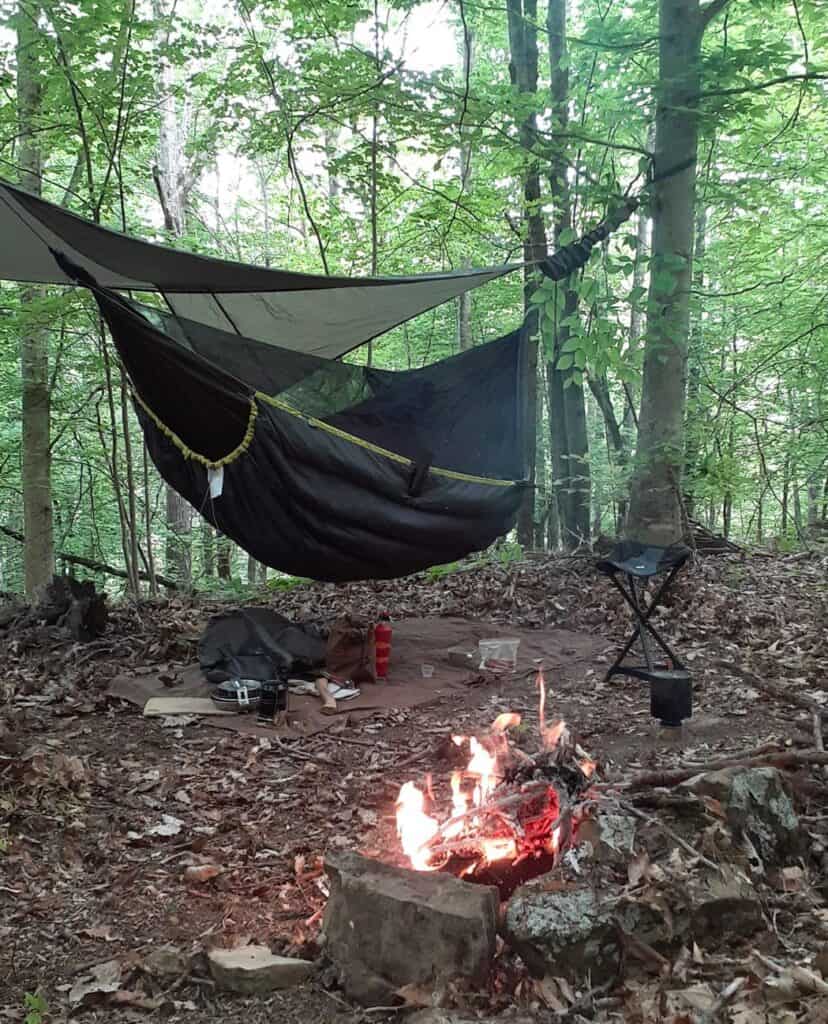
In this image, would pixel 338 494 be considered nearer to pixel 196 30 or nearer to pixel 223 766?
pixel 223 766

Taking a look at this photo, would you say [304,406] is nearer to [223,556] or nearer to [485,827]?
[485,827]

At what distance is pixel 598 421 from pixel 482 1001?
340 inches

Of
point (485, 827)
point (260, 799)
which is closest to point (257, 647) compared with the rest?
point (260, 799)

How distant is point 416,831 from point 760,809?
640mm

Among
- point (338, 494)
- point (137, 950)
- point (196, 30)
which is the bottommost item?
point (137, 950)

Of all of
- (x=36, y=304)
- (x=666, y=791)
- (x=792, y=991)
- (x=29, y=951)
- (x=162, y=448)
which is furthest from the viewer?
(x=36, y=304)

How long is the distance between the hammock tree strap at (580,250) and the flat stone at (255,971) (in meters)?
2.43

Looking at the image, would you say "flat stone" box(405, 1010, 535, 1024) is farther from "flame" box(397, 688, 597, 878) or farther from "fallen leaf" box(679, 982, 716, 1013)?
"flame" box(397, 688, 597, 878)

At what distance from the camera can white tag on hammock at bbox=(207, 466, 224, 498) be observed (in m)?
2.52

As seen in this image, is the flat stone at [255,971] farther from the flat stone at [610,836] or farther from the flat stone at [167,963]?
the flat stone at [610,836]

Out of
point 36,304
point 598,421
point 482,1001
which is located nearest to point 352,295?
point 36,304

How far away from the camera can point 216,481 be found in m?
2.53

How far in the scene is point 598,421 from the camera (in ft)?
30.3

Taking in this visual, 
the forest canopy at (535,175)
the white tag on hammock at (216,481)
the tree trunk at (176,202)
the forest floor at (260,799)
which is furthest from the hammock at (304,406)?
the tree trunk at (176,202)
